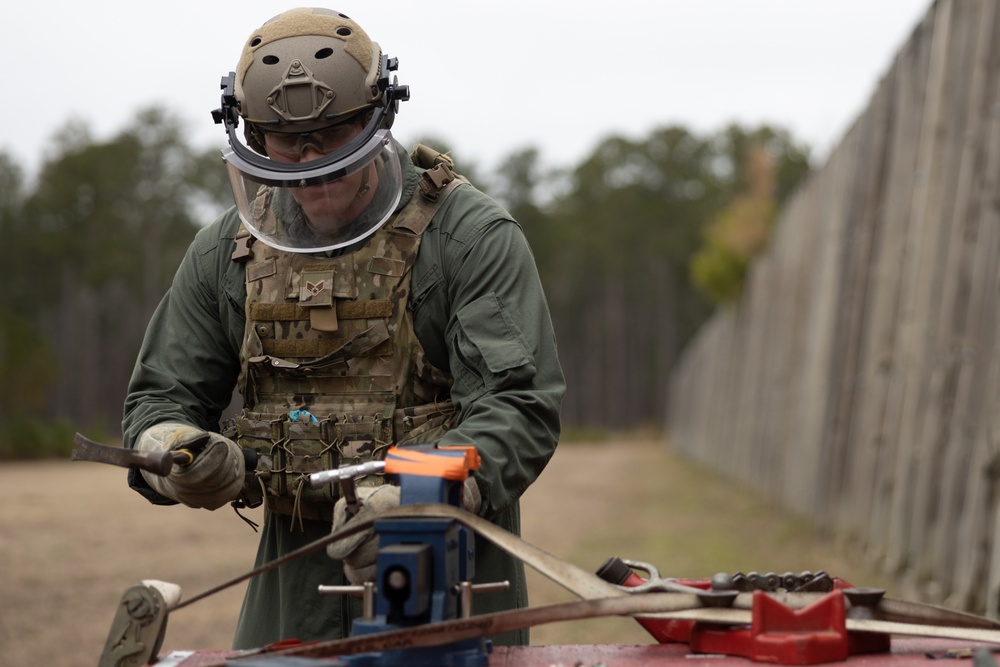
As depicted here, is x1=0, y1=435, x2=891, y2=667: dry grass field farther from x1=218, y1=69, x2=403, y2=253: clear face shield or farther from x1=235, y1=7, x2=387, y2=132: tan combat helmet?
x1=235, y1=7, x2=387, y2=132: tan combat helmet

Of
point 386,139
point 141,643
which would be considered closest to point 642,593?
point 141,643

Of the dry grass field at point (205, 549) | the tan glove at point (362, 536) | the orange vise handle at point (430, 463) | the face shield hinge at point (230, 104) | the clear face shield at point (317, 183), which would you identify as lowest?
the dry grass field at point (205, 549)

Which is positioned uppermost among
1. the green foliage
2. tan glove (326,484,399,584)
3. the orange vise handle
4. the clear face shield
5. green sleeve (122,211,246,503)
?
the green foliage

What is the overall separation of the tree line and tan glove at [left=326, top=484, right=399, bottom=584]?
15.5m

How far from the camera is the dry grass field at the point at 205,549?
7.91m

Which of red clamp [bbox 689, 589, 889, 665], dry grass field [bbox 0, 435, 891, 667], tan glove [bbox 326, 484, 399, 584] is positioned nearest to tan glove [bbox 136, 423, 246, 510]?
tan glove [bbox 326, 484, 399, 584]

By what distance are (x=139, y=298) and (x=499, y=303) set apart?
56.1 m

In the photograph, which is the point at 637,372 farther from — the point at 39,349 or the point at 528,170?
the point at 39,349

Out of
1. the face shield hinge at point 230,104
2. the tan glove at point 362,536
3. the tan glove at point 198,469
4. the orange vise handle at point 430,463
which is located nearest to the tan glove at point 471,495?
the tan glove at point 362,536

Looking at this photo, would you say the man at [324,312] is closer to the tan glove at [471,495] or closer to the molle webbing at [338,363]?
the molle webbing at [338,363]

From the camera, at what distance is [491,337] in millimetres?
2920

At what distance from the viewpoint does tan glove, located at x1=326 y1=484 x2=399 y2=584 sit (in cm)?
246

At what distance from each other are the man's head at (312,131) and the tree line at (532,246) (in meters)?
14.7

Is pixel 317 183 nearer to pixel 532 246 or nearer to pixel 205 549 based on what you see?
pixel 205 549
